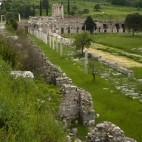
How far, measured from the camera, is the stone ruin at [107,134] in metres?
9.79

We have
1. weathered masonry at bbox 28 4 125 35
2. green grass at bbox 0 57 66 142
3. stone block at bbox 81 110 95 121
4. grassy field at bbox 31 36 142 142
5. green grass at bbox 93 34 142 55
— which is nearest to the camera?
green grass at bbox 0 57 66 142

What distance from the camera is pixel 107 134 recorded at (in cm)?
1001

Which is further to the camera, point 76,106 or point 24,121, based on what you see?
point 76,106

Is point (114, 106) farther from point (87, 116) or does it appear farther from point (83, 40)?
point (83, 40)

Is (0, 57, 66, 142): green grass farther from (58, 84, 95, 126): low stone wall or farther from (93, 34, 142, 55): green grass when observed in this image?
(93, 34, 142, 55): green grass

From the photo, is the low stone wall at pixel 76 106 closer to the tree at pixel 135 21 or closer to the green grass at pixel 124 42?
the green grass at pixel 124 42

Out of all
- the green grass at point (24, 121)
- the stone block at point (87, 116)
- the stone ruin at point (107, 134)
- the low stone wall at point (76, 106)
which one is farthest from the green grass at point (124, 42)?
the green grass at point (24, 121)

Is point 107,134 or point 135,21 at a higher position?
point 135,21

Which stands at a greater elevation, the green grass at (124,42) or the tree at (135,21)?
the tree at (135,21)

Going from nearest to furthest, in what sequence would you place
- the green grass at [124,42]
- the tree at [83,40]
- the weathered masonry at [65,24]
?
the tree at [83,40] → the green grass at [124,42] → the weathered masonry at [65,24]

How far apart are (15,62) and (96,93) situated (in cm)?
498

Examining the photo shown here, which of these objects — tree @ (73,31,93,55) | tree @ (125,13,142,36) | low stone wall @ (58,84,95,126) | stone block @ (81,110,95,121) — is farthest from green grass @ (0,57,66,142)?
tree @ (125,13,142,36)

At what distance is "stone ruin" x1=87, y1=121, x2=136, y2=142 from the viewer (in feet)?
32.1

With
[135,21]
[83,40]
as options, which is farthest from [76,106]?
[135,21]
